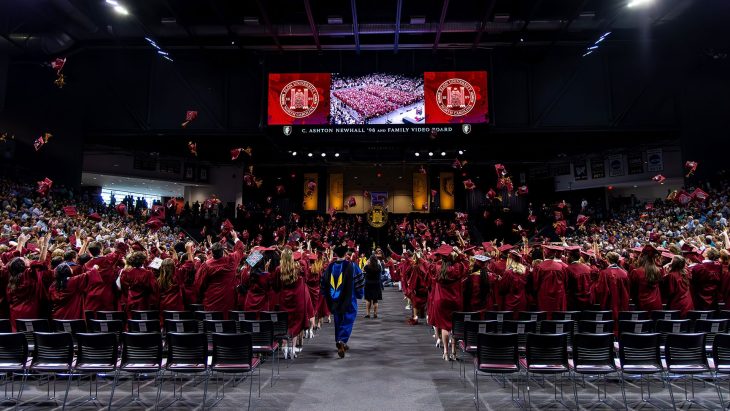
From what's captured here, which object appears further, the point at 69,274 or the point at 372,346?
the point at 372,346

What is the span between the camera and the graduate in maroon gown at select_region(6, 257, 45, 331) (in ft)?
20.5

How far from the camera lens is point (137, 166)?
1056 inches

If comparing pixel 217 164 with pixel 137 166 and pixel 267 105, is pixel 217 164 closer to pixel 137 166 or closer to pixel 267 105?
pixel 137 166

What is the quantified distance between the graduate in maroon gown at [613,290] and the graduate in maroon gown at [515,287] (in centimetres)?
114

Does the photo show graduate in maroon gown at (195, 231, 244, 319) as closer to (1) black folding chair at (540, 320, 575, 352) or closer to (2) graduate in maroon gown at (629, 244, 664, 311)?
(1) black folding chair at (540, 320, 575, 352)

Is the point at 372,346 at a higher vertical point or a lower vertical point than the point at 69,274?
lower

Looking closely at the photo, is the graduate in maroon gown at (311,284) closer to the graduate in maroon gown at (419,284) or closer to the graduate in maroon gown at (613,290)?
the graduate in maroon gown at (419,284)

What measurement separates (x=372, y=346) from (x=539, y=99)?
14764 millimetres

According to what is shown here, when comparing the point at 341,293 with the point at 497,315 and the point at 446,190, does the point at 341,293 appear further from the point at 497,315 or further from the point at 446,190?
the point at 446,190

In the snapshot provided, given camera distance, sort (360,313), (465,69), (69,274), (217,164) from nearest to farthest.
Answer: (69,274), (360,313), (465,69), (217,164)

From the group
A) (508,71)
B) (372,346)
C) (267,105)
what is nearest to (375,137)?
(267,105)

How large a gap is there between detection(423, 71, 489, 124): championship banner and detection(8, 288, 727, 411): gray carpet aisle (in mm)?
11289

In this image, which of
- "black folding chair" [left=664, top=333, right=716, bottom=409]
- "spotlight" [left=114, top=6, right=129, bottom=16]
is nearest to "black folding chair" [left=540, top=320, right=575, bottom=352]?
"black folding chair" [left=664, top=333, right=716, bottom=409]

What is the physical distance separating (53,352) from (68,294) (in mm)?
1780
